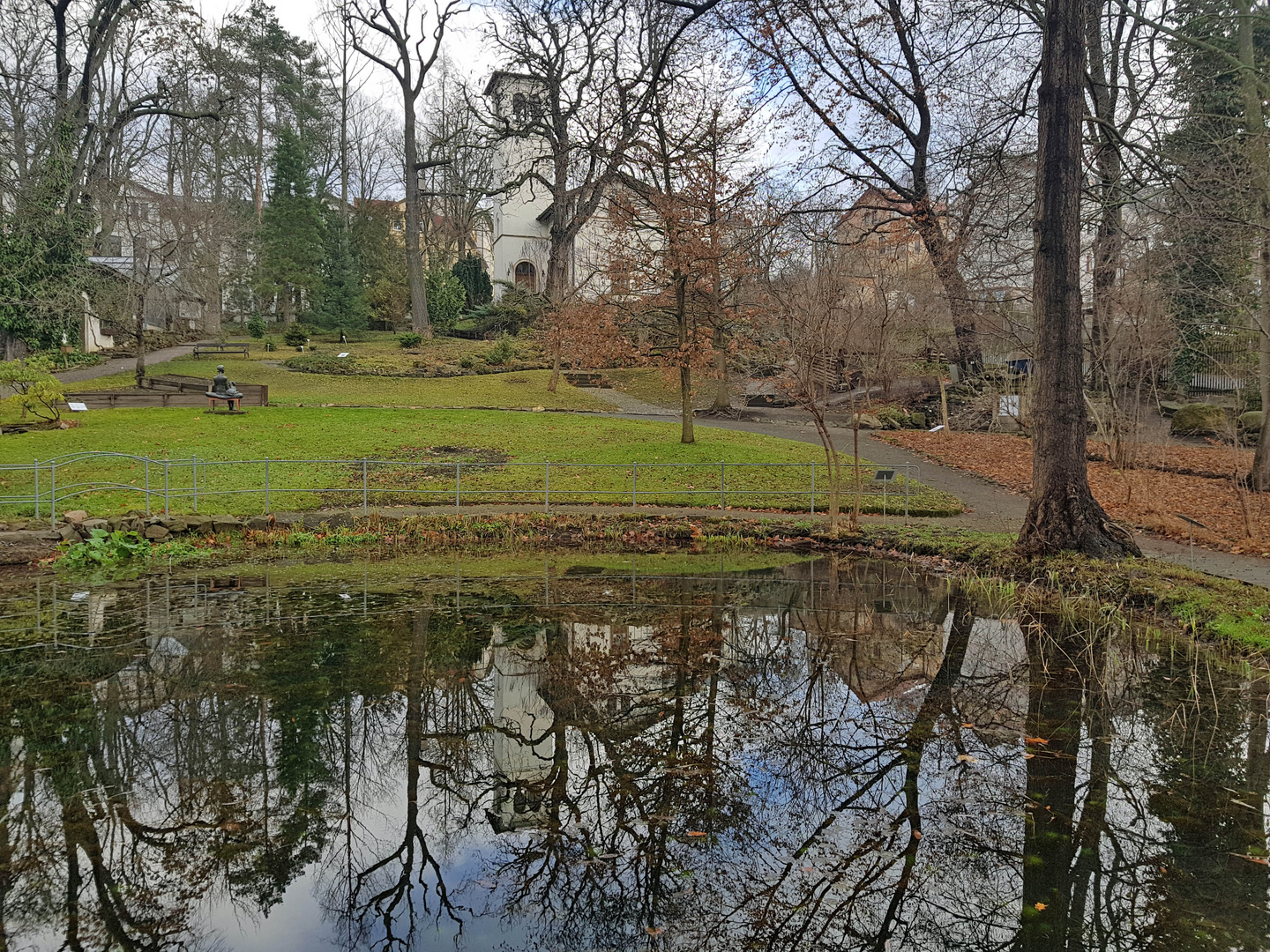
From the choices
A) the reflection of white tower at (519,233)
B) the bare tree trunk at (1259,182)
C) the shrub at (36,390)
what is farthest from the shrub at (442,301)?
the bare tree trunk at (1259,182)

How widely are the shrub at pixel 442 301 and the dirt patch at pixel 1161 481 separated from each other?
28263 millimetres

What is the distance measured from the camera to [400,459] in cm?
2109

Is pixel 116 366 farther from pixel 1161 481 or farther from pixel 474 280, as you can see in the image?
pixel 1161 481

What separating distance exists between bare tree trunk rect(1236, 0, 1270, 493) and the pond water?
1122cm

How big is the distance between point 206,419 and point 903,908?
2462 centimetres

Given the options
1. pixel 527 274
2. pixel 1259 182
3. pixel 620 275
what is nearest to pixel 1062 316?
pixel 1259 182

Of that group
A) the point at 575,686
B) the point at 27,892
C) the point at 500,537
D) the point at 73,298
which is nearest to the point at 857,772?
the point at 575,686

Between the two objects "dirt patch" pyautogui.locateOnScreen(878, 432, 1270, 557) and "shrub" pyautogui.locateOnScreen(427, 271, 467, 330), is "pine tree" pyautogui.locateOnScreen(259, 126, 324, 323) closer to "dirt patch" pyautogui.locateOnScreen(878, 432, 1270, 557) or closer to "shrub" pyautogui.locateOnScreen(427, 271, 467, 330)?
"shrub" pyautogui.locateOnScreen(427, 271, 467, 330)

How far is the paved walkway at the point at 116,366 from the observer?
33862mm

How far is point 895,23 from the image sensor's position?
1964 centimetres

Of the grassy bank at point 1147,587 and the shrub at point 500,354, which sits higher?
the shrub at point 500,354

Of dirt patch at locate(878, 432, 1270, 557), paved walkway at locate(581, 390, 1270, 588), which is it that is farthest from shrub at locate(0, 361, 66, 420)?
dirt patch at locate(878, 432, 1270, 557)

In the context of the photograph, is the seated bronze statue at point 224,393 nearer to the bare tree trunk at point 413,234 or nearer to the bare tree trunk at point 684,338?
the bare tree trunk at point 684,338

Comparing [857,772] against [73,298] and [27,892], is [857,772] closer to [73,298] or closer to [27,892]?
[27,892]
